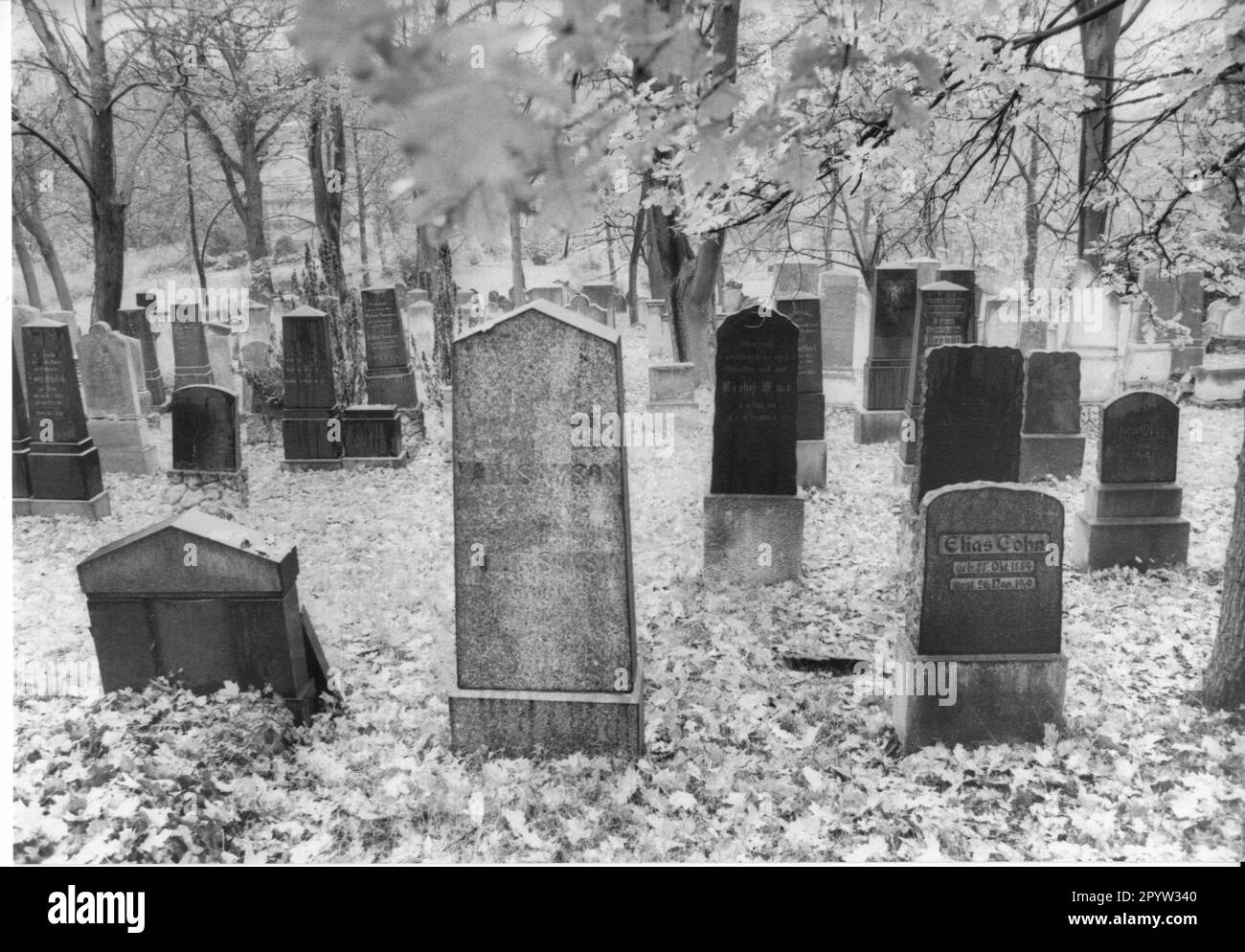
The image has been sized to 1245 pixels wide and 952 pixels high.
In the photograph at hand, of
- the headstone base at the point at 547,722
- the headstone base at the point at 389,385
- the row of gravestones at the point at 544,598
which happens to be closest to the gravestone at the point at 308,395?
the headstone base at the point at 389,385

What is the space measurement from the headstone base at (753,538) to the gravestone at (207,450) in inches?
209

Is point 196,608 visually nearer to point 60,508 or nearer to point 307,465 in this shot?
point 60,508

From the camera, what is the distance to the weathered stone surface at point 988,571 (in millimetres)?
4551

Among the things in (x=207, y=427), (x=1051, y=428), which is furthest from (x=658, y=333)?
(x=207, y=427)

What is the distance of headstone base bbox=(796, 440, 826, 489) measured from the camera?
9.67 metres

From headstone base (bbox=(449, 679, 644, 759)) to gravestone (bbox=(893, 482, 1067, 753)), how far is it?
4.95ft

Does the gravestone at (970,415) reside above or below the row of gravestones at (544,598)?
above

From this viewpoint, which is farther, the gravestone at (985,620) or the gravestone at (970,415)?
the gravestone at (970,415)

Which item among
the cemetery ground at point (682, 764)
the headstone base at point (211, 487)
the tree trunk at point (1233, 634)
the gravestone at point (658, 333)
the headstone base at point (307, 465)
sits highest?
the gravestone at point (658, 333)

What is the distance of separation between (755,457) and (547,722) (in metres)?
3.26

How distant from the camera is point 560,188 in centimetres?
208

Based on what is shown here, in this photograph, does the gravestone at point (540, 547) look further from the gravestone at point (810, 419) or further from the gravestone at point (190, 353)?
the gravestone at point (190, 353)

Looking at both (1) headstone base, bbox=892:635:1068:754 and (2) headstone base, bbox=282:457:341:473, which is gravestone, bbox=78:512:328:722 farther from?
(2) headstone base, bbox=282:457:341:473

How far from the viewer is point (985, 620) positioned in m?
4.62
